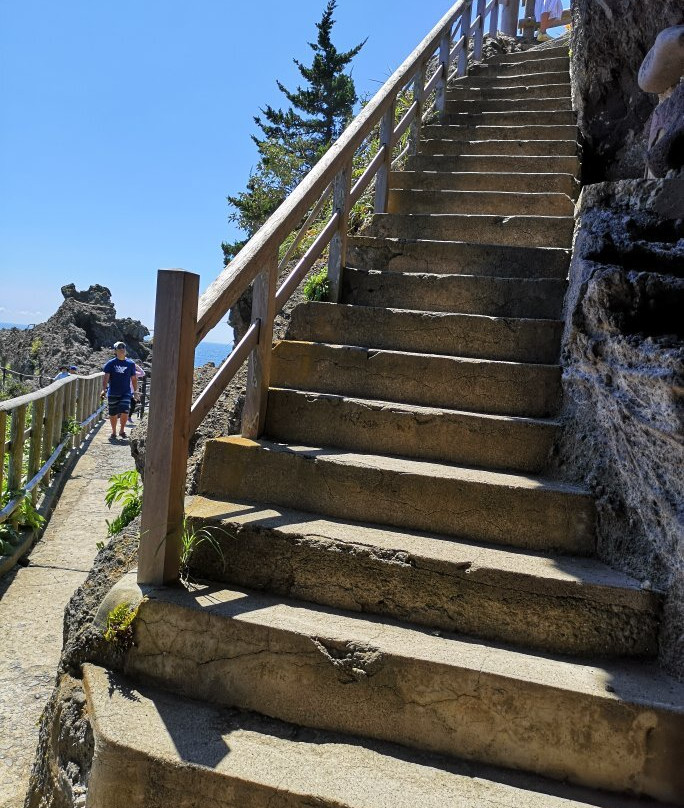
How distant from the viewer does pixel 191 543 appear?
8.38ft

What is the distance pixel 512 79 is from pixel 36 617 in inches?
286

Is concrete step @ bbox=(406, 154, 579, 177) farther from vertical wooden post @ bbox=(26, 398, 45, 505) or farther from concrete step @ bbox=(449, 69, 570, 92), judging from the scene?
vertical wooden post @ bbox=(26, 398, 45, 505)

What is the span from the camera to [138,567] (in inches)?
99.3

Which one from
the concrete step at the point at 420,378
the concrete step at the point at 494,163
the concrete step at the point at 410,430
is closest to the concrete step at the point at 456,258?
the concrete step at the point at 420,378

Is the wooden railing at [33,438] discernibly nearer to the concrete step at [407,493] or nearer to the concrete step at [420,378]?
the concrete step at [420,378]

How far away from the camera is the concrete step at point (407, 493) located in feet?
8.55

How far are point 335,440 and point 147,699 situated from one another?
1.44 m

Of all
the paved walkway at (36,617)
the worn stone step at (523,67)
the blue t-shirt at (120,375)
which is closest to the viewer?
the paved walkway at (36,617)

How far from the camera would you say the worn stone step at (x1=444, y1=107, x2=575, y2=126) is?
6367 mm

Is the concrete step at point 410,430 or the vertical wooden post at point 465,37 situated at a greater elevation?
the vertical wooden post at point 465,37

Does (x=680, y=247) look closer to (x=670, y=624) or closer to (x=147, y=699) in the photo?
(x=670, y=624)

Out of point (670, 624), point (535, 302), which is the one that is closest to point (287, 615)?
point (670, 624)

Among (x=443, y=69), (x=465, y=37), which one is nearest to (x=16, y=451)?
(x=443, y=69)

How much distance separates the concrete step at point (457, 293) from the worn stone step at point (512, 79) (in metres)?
4.39
